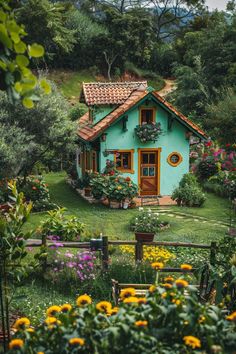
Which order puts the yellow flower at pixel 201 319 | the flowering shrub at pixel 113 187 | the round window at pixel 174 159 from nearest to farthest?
the yellow flower at pixel 201 319
the flowering shrub at pixel 113 187
the round window at pixel 174 159

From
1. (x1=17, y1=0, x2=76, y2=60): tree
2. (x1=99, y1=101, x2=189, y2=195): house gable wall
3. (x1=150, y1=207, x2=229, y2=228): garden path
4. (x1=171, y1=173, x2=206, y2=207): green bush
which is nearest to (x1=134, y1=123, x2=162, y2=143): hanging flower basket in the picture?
(x1=99, y1=101, x2=189, y2=195): house gable wall

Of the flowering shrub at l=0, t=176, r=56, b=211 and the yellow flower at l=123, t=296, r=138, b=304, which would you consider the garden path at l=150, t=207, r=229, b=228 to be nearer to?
the flowering shrub at l=0, t=176, r=56, b=211

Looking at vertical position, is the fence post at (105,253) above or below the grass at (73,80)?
below

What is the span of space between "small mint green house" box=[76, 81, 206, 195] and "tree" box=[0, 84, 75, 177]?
123 cm

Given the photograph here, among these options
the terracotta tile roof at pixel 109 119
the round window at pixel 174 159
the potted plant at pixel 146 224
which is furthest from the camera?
the round window at pixel 174 159

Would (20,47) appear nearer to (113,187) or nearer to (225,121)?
(113,187)

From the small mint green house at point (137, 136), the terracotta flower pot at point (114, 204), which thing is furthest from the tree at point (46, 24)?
the terracotta flower pot at point (114, 204)

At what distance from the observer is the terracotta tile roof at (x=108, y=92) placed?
68.1 ft

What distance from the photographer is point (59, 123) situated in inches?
739

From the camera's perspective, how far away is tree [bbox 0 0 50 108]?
3596mm

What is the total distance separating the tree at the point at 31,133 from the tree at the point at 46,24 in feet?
68.2

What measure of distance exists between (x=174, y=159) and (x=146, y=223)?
6211 millimetres

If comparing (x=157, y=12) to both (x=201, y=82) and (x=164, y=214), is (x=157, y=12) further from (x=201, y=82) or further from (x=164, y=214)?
(x=164, y=214)

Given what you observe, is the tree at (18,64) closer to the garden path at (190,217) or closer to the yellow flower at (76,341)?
the yellow flower at (76,341)
